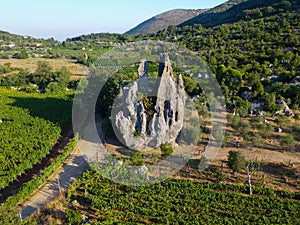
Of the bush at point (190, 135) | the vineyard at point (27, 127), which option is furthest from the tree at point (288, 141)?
the vineyard at point (27, 127)

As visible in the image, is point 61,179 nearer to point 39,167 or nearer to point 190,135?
point 39,167

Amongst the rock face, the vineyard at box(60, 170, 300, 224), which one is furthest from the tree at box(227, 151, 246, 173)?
the rock face

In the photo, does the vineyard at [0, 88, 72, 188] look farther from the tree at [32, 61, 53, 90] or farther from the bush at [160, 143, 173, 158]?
the tree at [32, 61, 53, 90]

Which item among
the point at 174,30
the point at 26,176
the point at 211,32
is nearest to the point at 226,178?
the point at 26,176

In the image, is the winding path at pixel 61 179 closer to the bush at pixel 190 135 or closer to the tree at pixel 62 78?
the bush at pixel 190 135

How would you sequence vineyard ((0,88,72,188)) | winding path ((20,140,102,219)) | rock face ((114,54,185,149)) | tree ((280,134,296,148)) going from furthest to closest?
rock face ((114,54,185,149))
tree ((280,134,296,148))
vineyard ((0,88,72,188))
winding path ((20,140,102,219))

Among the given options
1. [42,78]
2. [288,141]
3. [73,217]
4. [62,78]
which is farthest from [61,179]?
[42,78]
